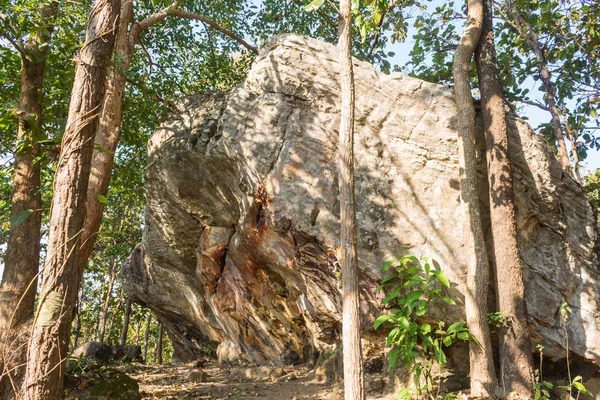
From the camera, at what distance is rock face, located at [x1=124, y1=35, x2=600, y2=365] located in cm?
678

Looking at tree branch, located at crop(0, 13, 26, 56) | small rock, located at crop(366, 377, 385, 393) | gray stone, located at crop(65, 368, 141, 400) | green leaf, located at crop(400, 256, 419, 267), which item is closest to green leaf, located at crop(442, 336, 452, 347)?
green leaf, located at crop(400, 256, 419, 267)

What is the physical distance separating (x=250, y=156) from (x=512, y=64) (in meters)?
7.88

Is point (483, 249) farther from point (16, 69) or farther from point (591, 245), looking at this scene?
point (16, 69)

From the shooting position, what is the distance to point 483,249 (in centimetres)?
645

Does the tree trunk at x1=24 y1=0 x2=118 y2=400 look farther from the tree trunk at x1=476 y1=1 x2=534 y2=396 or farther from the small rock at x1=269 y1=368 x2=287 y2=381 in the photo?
the tree trunk at x1=476 y1=1 x2=534 y2=396

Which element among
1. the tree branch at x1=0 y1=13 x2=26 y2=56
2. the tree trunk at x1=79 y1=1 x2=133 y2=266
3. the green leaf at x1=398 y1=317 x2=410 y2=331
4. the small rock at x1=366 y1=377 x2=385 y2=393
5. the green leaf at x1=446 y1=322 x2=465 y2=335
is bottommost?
the small rock at x1=366 y1=377 x2=385 y2=393

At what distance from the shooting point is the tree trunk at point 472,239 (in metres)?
5.98

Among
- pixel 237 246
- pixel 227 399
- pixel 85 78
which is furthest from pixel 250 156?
pixel 227 399

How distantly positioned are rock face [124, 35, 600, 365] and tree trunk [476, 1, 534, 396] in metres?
0.46

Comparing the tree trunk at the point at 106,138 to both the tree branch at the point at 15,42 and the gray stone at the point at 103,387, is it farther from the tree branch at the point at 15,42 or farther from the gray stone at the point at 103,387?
the gray stone at the point at 103,387

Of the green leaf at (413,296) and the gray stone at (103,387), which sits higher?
the green leaf at (413,296)

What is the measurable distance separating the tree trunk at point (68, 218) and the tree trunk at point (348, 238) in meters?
3.01

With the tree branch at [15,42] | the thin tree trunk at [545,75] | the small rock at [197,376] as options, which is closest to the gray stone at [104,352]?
the small rock at [197,376]

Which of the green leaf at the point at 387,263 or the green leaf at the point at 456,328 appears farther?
the green leaf at the point at 387,263
